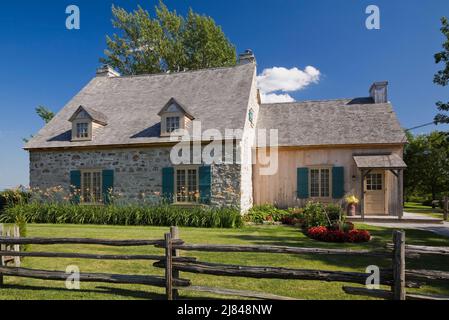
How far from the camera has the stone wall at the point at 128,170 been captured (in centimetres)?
1356

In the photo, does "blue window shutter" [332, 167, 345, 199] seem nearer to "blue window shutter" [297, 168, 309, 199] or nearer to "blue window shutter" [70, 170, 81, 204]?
"blue window shutter" [297, 168, 309, 199]

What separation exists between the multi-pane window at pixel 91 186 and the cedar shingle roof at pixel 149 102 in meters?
1.50

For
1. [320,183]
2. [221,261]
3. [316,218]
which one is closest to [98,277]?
[221,261]

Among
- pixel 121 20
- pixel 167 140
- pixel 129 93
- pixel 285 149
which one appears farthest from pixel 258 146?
pixel 121 20

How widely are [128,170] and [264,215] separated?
6.58m

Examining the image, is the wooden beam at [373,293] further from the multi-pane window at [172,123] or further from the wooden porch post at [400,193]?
the multi-pane window at [172,123]

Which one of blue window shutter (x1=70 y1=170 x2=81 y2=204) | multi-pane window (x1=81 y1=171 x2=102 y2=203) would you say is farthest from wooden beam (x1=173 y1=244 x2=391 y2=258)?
blue window shutter (x1=70 y1=170 x2=81 y2=204)

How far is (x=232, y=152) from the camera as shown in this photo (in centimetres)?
1340

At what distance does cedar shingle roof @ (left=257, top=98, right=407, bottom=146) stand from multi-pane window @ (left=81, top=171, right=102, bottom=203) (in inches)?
341

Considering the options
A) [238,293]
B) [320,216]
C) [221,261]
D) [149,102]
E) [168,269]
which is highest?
[149,102]

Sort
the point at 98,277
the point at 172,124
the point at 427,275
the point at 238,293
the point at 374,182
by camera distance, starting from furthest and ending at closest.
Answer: the point at 374,182
the point at 172,124
the point at 98,277
the point at 238,293
the point at 427,275

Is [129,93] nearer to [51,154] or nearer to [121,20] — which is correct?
[51,154]

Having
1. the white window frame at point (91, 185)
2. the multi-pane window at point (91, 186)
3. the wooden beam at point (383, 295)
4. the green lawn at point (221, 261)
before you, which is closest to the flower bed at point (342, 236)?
the green lawn at point (221, 261)

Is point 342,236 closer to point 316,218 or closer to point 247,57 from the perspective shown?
point 316,218
